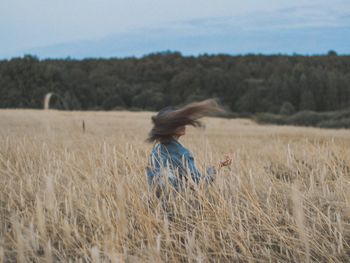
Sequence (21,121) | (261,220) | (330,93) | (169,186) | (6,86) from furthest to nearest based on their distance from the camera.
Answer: (330,93), (6,86), (21,121), (169,186), (261,220)

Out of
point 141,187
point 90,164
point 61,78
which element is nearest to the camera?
point 141,187

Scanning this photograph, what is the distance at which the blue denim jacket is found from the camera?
3354 mm

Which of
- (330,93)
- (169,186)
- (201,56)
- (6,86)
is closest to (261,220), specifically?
(169,186)

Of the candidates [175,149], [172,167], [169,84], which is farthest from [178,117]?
[169,84]

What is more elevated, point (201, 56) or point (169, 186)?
point (201, 56)

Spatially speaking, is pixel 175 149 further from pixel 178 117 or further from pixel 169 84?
pixel 169 84

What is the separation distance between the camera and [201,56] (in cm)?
8912

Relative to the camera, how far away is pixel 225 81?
69938 millimetres

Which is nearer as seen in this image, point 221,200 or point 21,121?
point 221,200

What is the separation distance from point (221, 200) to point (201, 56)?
3432 inches

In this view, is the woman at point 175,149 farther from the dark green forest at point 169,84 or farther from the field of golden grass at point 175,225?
the dark green forest at point 169,84

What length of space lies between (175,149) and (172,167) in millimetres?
156

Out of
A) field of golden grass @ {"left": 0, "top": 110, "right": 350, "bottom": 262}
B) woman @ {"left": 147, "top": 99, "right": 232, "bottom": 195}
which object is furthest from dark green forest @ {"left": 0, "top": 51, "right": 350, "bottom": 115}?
field of golden grass @ {"left": 0, "top": 110, "right": 350, "bottom": 262}

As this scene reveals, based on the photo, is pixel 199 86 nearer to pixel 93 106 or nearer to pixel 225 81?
pixel 225 81
